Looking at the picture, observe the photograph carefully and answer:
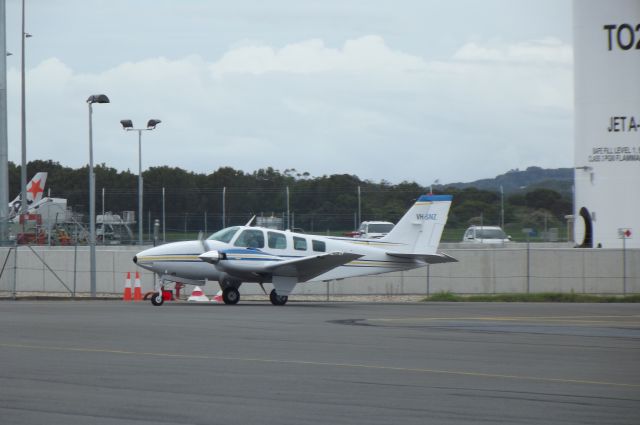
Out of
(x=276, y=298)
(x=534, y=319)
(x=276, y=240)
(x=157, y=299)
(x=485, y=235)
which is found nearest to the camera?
(x=534, y=319)

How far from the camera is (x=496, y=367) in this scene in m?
12.1

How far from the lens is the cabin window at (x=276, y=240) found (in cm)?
2609

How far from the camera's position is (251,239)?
2589 centimetres

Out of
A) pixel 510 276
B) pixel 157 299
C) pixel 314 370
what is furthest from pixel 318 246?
pixel 314 370

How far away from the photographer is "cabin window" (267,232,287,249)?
85.6ft

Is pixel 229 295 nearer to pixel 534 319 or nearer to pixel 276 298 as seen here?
pixel 276 298

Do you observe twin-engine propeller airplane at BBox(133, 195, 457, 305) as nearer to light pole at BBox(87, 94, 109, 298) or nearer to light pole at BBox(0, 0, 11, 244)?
light pole at BBox(87, 94, 109, 298)

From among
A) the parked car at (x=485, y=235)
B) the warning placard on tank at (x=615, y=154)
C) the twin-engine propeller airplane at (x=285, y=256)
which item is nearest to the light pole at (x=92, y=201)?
the twin-engine propeller airplane at (x=285, y=256)

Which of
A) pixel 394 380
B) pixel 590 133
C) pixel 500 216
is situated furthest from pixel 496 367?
pixel 500 216

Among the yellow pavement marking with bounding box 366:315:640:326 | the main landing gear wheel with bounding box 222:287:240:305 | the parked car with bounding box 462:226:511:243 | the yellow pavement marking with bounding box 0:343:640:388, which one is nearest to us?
the yellow pavement marking with bounding box 0:343:640:388

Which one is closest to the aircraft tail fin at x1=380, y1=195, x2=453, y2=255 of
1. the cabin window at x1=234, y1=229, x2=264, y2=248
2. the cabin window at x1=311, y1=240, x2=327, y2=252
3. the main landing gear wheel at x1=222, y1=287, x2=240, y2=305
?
the cabin window at x1=311, y1=240, x2=327, y2=252

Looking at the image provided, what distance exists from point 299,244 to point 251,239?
136cm

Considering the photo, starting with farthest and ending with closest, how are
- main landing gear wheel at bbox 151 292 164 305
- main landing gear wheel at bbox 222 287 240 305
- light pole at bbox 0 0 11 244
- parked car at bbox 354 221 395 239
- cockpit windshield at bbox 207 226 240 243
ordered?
parked car at bbox 354 221 395 239 < light pole at bbox 0 0 11 244 < main landing gear wheel at bbox 222 287 240 305 < cockpit windshield at bbox 207 226 240 243 < main landing gear wheel at bbox 151 292 164 305

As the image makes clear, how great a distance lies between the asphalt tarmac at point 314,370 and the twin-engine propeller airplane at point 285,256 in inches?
195
